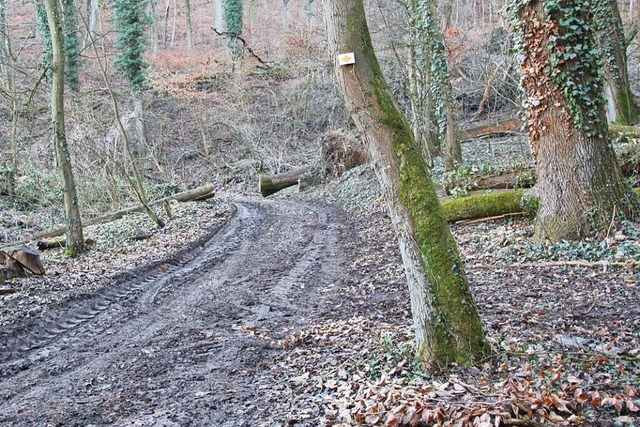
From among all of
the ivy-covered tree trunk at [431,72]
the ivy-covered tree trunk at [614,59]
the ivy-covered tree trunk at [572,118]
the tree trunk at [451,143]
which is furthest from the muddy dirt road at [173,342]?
the ivy-covered tree trunk at [614,59]

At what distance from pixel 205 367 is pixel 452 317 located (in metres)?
2.64

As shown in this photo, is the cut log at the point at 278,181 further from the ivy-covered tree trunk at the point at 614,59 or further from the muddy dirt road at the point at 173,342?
the ivy-covered tree trunk at the point at 614,59

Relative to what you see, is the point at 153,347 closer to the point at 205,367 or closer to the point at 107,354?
the point at 107,354

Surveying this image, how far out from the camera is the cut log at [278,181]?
22641mm

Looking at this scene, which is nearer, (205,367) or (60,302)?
(205,367)

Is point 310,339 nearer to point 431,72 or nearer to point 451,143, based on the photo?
point 451,143

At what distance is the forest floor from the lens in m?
3.84

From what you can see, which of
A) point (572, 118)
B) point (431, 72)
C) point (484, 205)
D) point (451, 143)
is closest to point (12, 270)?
point (484, 205)

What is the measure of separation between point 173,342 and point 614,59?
12626mm

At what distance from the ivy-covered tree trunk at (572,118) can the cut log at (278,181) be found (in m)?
15.4

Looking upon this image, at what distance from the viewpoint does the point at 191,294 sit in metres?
8.63

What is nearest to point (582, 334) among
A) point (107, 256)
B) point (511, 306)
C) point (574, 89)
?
point (511, 306)

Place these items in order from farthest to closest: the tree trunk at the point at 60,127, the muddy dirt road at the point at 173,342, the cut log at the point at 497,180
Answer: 1. the tree trunk at the point at 60,127
2. the cut log at the point at 497,180
3. the muddy dirt road at the point at 173,342

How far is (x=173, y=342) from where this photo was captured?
6340 mm
